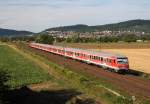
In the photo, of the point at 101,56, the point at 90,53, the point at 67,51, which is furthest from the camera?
the point at 67,51

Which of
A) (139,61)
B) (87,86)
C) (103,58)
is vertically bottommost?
(139,61)

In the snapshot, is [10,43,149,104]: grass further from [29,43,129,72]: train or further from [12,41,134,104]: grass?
[29,43,129,72]: train

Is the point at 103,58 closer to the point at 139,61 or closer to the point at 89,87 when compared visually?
the point at 139,61

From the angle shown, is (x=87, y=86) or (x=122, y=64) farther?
(x=122, y=64)

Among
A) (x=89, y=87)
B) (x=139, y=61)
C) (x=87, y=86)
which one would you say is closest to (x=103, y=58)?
(x=139, y=61)

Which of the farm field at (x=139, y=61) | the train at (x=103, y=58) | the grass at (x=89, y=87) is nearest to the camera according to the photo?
the grass at (x=89, y=87)

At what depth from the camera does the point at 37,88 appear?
121 feet

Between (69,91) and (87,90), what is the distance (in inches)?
68.4

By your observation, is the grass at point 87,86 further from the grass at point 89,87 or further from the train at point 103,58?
the train at point 103,58

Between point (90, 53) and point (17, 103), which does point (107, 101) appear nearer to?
point (17, 103)

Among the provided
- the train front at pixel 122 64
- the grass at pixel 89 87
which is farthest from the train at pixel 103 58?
the grass at pixel 89 87

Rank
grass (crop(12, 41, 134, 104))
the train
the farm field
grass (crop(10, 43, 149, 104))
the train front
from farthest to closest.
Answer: the farm field, the train, the train front, grass (crop(12, 41, 134, 104)), grass (crop(10, 43, 149, 104))

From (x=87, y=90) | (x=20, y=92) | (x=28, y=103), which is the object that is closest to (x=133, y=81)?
(x=87, y=90)

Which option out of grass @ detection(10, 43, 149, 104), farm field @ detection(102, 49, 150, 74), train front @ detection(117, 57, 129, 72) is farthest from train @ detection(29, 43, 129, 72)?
grass @ detection(10, 43, 149, 104)
